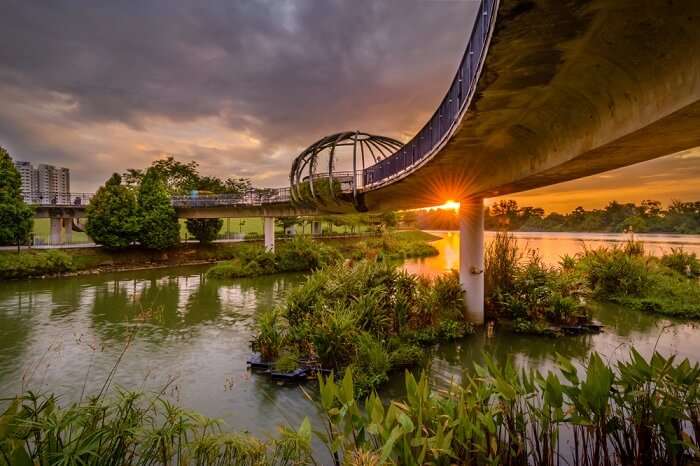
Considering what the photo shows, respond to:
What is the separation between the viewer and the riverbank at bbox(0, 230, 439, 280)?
23.9m

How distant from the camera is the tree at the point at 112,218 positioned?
30203 mm

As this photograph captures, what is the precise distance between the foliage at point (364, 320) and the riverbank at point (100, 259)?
21428 millimetres

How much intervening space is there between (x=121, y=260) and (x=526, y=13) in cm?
3491

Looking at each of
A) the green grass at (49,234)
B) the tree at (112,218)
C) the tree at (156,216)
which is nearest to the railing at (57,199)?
the green grass at (49,234)

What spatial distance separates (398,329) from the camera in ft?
34.0

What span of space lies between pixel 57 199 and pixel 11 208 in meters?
12.7

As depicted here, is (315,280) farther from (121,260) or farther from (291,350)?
(121,260)

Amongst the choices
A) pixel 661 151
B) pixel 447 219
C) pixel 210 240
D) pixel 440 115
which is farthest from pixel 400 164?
pixel 447 219

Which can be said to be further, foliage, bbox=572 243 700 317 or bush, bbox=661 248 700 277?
bush, bbox=661 248 700 277

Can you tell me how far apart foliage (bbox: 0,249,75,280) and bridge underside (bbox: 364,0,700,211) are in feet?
96.8

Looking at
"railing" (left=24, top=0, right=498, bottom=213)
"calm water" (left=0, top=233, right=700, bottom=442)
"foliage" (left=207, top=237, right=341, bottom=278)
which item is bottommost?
"calm water" (left=0, top=233, right=700, bottom=442)

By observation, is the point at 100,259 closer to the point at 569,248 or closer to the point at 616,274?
the point at 616,274

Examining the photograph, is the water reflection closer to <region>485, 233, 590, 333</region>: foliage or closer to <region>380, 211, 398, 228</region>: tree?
<region>485, 233, 590, 333</region>: foliage

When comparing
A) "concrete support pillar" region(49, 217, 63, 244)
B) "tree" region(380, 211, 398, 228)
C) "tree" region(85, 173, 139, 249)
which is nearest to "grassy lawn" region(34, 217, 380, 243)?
"concrete support pillar" region(49, 217, 63, 244)
